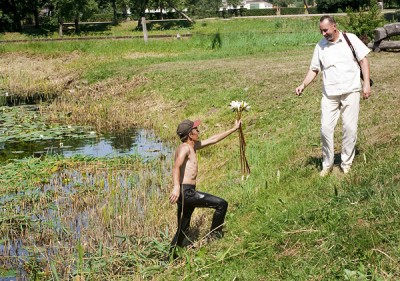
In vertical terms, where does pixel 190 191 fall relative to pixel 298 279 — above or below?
above

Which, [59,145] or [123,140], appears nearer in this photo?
[59,145]

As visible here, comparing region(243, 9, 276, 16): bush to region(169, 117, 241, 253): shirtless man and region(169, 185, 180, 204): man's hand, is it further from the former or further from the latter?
region(169, 185, 180, 204): man's hand

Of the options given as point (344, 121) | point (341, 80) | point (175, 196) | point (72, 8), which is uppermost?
point (72, 8)

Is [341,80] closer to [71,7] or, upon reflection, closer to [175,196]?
[175,196]

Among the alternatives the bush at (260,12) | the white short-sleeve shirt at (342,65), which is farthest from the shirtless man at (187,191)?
the bush at (260,12)

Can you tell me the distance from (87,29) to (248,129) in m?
45.7

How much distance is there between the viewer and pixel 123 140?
588 inches

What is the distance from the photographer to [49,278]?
6.98 metres

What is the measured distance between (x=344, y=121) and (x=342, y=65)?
0.72 m

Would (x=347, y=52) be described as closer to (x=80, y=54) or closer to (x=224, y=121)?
(x=224, y=121)

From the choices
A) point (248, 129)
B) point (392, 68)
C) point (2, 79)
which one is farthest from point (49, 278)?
point (2, 79)

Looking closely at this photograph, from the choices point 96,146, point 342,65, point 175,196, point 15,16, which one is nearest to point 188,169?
point 175,196

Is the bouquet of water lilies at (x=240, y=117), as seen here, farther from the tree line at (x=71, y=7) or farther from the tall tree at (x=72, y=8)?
the tree line at (x=71, y=7)

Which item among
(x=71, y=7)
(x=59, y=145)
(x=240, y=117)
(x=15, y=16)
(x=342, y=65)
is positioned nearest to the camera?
(x=342, y=65)
